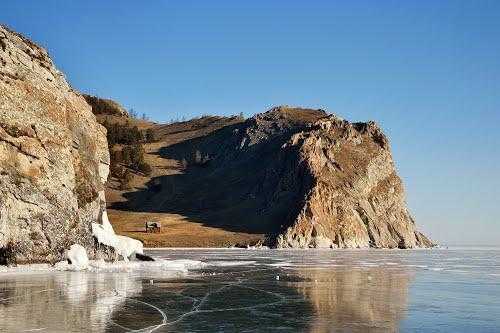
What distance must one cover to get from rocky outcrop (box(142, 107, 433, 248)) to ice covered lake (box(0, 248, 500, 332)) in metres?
76.0

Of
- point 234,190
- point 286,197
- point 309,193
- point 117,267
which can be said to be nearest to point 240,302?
point 117,267

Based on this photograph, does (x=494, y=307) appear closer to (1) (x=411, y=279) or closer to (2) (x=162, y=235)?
(1) (x=411, y=279)

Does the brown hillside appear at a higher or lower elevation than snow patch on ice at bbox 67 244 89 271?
higher

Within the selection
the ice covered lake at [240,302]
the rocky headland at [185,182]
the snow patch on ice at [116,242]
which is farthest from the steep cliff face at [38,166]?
the ice covered lake at [240,302]

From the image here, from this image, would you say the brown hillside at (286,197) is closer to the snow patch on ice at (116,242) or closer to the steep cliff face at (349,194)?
the steep cliff face at (349,194)

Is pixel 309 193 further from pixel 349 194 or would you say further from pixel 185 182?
pixel 185 182

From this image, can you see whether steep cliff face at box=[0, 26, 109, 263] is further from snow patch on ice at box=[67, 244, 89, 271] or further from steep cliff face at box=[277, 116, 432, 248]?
steep cliff face at box=[277, 116, 432, 248]

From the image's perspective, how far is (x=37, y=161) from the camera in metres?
46.5

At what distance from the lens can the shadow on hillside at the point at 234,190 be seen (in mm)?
128012

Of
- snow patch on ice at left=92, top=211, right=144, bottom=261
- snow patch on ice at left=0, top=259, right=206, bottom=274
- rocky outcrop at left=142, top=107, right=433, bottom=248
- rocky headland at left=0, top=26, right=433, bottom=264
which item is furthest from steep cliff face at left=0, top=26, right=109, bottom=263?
rocky outcrop at left=142, top=107, right=433, bottom=248

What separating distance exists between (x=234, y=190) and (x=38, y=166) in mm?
109623

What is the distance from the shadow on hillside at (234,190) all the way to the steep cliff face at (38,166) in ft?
229

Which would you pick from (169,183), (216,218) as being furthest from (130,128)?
(216,218)

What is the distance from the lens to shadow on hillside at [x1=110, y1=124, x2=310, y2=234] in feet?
420
